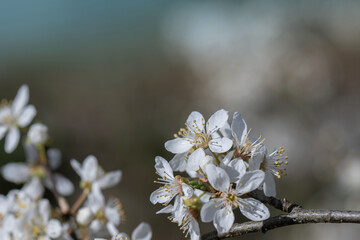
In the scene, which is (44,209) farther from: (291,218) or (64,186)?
(291,218)

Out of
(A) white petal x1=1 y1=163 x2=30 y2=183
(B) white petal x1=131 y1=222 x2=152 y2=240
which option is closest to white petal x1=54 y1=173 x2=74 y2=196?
(A) white petal x1=1 y1=163 x2=30 y2=183

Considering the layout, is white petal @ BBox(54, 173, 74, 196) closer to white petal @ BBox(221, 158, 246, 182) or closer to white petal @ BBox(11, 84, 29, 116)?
white petal @ BBox(11, 84, 29, 116)

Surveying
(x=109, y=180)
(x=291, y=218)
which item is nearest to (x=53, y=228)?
(x=109, y=180)

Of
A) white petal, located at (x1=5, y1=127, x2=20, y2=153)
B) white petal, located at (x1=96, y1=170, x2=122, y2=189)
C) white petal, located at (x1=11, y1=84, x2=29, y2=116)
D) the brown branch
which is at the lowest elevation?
the brown branch

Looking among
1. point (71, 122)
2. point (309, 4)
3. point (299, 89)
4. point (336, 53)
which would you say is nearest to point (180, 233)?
point (299, 89)

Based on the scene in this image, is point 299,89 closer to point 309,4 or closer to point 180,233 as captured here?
point 180,233

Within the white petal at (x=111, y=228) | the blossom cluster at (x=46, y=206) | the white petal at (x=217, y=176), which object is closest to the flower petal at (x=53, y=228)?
the blossom cluster at (x=46, y=206)

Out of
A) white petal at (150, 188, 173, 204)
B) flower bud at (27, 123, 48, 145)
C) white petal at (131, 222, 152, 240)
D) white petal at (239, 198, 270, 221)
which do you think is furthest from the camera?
flower bud at (27, 123, 48, 145)
